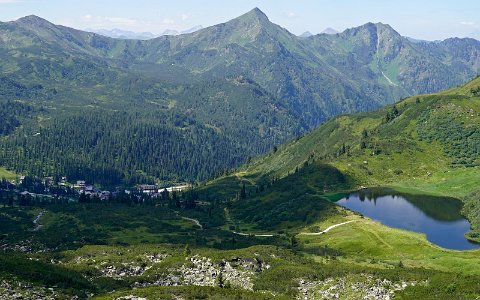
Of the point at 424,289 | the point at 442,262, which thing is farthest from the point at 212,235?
the point at 424,289

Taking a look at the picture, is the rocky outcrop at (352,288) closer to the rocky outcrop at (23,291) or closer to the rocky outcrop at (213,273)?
the rocky outcrop at (213,273)

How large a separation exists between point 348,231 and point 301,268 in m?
76.2

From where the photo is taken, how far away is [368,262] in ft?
430

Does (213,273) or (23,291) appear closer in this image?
(23,291)

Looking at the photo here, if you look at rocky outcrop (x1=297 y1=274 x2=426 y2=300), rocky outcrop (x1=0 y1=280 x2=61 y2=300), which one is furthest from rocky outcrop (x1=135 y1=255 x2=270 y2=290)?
rocky outcrop (x1=0 y1=280 x2=61 y2=300)

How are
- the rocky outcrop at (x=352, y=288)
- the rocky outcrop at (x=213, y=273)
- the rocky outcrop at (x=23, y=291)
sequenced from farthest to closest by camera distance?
1. the rocky outcrop at (x=213, y=273)
2. the rocky outcrop at (x=352, y=288)
3. the rocky outcrop at (x=23, y=291)

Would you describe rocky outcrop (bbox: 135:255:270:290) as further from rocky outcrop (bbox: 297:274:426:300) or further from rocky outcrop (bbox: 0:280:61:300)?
rocky outcrop (bbox: 0:280:61:300)

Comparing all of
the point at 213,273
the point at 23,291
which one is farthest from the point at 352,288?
the point at 23,291

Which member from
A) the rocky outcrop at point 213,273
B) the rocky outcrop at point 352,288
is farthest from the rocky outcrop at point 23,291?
the rocky outcrop at point 352,288

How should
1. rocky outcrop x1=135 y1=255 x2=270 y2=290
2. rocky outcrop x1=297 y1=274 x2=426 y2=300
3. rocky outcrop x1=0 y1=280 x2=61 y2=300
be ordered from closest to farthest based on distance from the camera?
rocky outcrop x1=0 y1=280 x2=61 y2=300 < rocky outcrop x1=297 y1=274 x2=426 y2=300 < rocky outcrop x1=135 y1=255 x2=270 y2=290

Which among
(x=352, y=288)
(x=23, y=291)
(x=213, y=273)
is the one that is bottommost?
(x=213, y=273)

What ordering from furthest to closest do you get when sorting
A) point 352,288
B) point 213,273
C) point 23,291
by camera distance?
1. point 213,273
2. point 352,288
3. point 23,291

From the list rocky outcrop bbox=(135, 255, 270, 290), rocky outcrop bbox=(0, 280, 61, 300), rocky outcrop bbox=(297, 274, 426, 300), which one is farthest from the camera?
rocky outcrop bbox=(135, 255, 270, 290)

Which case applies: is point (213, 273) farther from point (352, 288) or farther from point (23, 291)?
point (23, 291)
